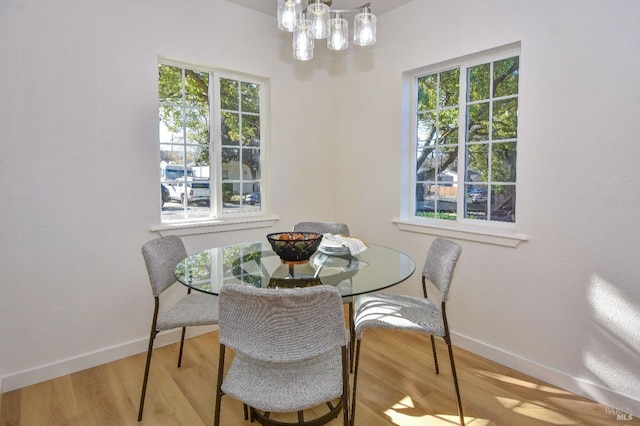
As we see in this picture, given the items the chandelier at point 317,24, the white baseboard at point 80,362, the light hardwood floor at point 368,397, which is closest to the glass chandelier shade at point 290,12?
the chandelier at point 317,24

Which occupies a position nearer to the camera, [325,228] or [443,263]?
[443,263]

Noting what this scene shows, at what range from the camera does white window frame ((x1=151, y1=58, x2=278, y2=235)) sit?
2.71m

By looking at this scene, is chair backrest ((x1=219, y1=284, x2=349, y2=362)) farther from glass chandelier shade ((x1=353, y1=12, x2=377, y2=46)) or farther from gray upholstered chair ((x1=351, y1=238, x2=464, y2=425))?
glass chandelier shade ((x1=353, y1=12, x2=377, y2=46))

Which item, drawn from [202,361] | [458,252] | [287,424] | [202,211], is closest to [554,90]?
[458,252]

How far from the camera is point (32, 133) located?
6.91ft

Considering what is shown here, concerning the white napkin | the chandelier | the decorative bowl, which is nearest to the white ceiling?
the chandelier

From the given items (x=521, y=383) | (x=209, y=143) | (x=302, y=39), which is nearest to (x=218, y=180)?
(x=209, y=143)

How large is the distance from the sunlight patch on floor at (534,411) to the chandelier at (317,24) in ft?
6.81

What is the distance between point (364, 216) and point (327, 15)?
1.91 metres

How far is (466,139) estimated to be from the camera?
2.67 m

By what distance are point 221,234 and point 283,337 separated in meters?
1.84

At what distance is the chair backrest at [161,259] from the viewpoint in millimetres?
1905

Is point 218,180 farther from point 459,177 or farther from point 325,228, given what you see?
point 459,177

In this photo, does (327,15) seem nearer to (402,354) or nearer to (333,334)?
(333,334)
